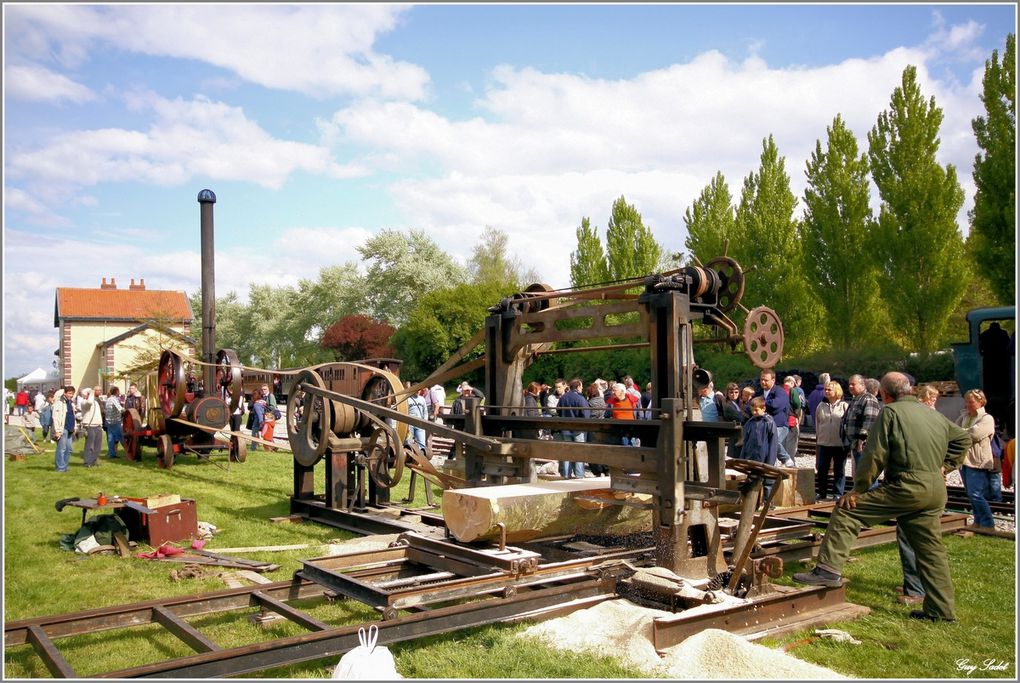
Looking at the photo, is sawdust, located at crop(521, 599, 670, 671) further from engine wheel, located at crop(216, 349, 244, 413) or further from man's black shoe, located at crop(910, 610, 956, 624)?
engine wheel, located at crop(216, 349, 244, 413)

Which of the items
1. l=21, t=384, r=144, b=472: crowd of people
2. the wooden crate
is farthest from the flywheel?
l=21, t=384, r=144, b=472: crowd of people

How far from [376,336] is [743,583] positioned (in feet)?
145

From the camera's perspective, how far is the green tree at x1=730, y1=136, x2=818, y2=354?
2820cm

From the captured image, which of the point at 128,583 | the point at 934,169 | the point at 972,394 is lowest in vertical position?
the point at 128,583

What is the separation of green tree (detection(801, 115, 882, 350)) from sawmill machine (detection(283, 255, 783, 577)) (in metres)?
21.5

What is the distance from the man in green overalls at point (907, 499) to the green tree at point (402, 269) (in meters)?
46.6

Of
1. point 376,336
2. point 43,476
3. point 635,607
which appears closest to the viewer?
point 635,607

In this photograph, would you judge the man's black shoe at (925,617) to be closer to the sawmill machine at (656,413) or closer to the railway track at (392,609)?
the railway track at (392,609)

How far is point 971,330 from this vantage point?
55.6 ft

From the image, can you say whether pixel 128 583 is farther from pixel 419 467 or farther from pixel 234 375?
pixel 234 375

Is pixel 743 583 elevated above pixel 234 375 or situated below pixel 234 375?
below

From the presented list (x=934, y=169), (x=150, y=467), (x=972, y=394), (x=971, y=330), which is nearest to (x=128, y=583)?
(x=972, y=394)

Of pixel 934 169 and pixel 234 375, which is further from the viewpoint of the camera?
pixel 934 169

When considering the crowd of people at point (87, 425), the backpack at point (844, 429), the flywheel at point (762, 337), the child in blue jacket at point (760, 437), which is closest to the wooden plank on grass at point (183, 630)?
the flywheel at point (762, 337)
